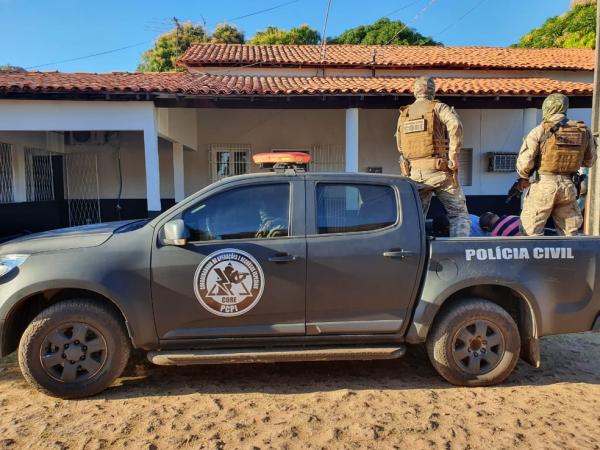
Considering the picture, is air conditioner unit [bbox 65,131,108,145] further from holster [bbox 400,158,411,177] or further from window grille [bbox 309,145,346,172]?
holster [bbox 400,158,411,177]

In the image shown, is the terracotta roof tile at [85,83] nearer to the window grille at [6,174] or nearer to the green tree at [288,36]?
the window grille at [6,174]

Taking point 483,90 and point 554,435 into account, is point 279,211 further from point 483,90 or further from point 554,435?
point 483,90

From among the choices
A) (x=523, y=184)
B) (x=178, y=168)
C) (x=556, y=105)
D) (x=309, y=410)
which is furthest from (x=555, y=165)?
(x=178, y=168)

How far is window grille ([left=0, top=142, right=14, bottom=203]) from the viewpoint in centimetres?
950

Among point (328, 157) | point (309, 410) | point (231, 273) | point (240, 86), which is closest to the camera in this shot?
point (309, 410)

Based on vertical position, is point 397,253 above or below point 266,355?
A: above

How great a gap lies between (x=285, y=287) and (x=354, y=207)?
31.8 inches

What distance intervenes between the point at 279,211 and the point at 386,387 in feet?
5.15

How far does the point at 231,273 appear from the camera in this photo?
3248 mm

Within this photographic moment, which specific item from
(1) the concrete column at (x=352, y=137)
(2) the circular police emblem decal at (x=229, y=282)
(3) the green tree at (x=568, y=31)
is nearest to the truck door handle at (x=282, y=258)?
(2) the circular police emblem decal at (x=229, y=282)

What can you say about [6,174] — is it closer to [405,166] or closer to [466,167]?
[405,166]

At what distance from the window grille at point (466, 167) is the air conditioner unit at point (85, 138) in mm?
8738

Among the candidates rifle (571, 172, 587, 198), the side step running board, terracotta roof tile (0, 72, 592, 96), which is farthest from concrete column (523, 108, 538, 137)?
the side step running board

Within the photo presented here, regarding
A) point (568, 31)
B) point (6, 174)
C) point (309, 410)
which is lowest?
point (309, 410)
